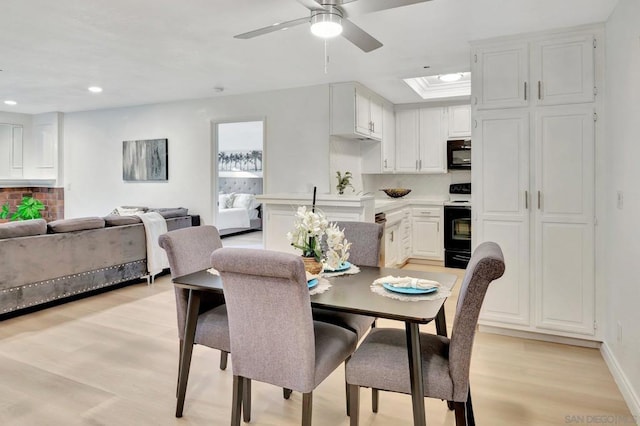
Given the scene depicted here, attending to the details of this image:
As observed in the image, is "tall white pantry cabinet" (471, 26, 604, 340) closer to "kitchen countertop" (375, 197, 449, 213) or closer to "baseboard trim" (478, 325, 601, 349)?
"baseboard trim" (478, 325, 601, 349)

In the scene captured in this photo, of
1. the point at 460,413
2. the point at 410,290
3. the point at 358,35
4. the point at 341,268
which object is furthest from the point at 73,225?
the point at 460,413

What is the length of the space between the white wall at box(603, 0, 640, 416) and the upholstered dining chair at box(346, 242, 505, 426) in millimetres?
1173

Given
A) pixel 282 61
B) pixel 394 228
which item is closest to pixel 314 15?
pixel 282 61

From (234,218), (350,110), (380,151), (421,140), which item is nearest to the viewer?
(350,110)

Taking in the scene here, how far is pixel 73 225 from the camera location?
4.07 m

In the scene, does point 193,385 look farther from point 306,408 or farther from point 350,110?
point 350,110

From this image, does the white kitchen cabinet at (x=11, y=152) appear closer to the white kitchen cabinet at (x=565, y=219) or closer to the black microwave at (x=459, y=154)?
the black microwave at (x=459, y=154)

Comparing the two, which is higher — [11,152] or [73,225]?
[11,152]

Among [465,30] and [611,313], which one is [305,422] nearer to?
[611,313]

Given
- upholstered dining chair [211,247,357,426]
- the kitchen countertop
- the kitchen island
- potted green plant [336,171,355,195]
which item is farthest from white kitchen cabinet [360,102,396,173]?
upholstered dining chair [211,247,357,426]

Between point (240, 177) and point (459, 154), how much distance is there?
5652 mm

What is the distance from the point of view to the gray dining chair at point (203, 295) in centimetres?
215

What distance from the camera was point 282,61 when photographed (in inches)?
157

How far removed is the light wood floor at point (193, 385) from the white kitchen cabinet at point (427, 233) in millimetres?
2583
